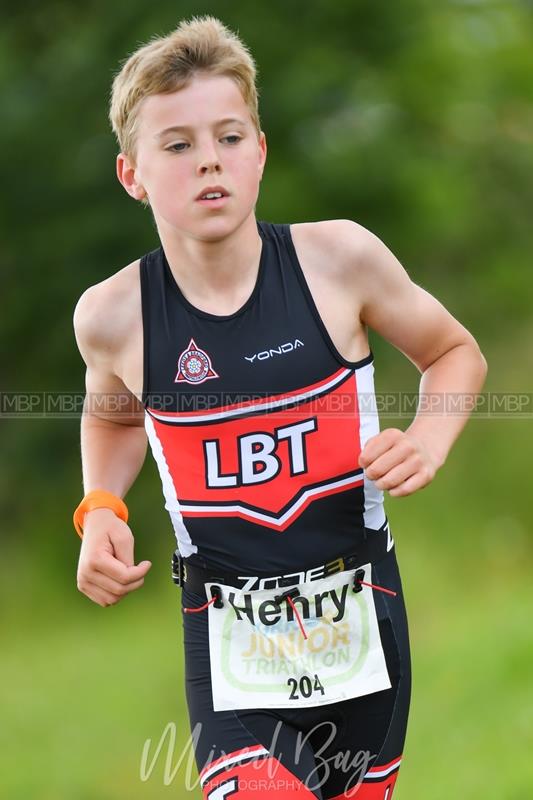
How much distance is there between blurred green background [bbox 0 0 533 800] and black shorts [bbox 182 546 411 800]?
5358mm

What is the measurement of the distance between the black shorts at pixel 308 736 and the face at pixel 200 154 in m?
0.91

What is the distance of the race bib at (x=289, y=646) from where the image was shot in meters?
2.68

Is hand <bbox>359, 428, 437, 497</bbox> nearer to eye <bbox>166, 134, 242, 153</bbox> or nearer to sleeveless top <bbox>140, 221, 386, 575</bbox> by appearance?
sleeveless top <bbox>140, 221, 386, 575</bbox>

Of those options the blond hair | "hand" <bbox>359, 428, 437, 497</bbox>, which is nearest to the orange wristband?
"hand" <bbox>359, 428, 437, 497</bbox>

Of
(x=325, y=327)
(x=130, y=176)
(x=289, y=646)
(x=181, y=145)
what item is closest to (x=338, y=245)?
(x=325, y=327)

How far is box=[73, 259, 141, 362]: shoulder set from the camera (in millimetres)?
2701

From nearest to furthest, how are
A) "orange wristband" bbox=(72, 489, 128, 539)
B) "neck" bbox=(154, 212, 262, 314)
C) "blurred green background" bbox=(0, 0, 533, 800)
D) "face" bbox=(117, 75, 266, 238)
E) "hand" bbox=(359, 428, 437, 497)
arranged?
1. "hand" bbox=(359, 428, 437, 497)
2. "face" bbox=(117, 75, 266, 238)
3. "neck" bbox=(154, 212, 262, 314)
4. "orange wristband" bbox=(72, 489, 128, 539)
5. "blurred green background" bbox=(0, 0, 533, 800)

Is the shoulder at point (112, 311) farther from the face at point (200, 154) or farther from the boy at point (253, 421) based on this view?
the face at point (200, 154)

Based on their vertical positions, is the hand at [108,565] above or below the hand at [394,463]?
below

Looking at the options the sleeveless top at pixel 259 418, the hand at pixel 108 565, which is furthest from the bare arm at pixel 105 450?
the sleeveless top at pixel 259 418

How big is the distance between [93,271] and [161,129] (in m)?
8.48

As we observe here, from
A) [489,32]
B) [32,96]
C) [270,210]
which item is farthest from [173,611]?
[489,32]

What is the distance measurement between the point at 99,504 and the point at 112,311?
47 cm

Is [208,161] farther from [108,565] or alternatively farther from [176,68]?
[108,565]
